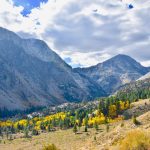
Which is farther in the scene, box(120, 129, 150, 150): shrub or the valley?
the valley

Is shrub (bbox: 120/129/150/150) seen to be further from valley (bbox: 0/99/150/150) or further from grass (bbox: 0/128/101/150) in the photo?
grass (bbox: 0/128/101/150)

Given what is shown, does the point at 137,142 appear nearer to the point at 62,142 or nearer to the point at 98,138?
the point at 98,138

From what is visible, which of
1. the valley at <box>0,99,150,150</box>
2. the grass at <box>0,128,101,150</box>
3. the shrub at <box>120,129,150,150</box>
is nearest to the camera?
the shrub at <box>120,129,150,150</box>

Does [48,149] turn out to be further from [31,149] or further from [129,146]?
[31,149]

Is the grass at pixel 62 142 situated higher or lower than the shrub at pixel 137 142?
lower

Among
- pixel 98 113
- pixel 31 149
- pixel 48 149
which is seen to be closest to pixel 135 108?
pixel 98 113

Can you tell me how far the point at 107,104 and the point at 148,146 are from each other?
543ft

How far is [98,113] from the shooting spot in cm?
19612

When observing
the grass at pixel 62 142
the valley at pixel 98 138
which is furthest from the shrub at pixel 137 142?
the grass at pixel 62 142

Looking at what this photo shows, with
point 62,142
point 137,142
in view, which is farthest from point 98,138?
point 62,142

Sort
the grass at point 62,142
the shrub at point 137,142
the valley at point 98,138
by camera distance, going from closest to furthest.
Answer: the shrub at point 137,142
the valley at point 98,138
the grass at point 62,142

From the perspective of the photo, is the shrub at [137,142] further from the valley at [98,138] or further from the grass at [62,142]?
the grass at [62,142]

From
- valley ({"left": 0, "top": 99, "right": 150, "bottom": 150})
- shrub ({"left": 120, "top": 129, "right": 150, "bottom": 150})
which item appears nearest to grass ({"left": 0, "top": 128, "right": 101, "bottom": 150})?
valley ({"left": 0, "top": 99, "right": 150, "bottom": 150})

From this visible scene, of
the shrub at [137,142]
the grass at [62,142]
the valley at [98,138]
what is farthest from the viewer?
the grass at [62,142]
